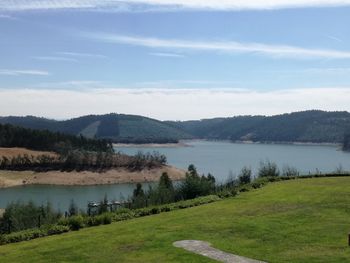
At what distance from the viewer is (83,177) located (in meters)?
112

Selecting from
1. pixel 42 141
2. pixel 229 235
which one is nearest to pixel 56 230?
pixel 229 235

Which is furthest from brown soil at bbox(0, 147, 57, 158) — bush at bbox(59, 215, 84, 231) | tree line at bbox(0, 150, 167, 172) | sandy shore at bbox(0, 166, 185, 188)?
bush at bbox(59, 215, 84, 231)

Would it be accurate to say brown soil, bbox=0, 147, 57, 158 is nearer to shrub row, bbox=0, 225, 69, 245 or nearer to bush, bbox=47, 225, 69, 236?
shrub row, bbox=0, 225, 69, 245

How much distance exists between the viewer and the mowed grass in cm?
1493

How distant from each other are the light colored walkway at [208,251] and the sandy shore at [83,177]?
304 ft

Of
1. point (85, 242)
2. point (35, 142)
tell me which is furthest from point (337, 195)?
point (35, 142)

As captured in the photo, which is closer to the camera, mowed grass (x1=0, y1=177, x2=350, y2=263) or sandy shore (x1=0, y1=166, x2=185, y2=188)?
mowed grass (x1=0, y1=177, x2=350, y2=263)

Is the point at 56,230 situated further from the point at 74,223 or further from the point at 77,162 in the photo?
the point at 77,162

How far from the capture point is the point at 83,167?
119 metres

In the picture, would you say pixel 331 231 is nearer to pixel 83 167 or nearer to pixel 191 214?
pixel 191 214

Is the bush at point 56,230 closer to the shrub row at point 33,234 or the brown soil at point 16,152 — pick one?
the shrub row at point 33,234

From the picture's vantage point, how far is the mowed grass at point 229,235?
14930mm

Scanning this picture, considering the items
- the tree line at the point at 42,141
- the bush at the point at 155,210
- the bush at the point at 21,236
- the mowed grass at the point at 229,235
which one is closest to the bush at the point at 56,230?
the bush at the point at 21,236

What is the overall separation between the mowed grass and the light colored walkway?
0.29m
